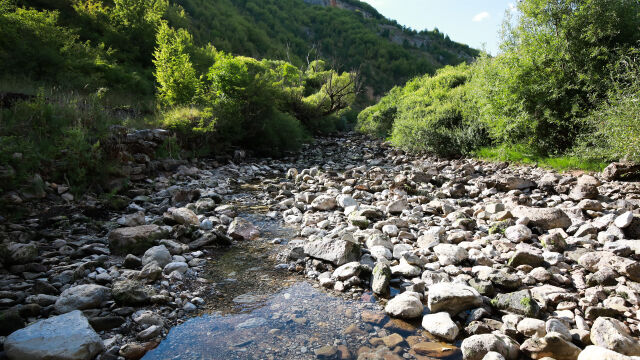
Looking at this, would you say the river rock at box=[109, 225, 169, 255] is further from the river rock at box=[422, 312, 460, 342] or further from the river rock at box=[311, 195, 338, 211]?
the river rock at box=[422, 312, 460, 342]

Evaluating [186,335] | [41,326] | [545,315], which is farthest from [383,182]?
[41,326]

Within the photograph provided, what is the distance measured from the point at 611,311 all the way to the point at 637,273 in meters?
0.82

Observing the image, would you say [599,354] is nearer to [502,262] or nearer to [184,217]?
[502,262]

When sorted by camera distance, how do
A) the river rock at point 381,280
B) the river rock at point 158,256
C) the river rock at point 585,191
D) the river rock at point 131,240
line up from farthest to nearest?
1. the river rock at point 585,191
2. the river rock at point 131,240
3. the river rock at point 158,256
4. the river rock at point 381,280

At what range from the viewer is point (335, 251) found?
4.85 meters

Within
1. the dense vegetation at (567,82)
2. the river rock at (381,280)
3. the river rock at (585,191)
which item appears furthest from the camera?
the dense vegetation at (567,82)

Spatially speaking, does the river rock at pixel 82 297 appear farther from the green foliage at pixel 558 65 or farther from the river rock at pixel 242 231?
the green foliage at pixel 558 65

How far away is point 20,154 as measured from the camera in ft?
20.4

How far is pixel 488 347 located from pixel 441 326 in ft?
1.50

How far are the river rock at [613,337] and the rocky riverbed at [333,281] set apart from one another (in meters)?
0.01

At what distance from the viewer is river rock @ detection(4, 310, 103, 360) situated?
264cm

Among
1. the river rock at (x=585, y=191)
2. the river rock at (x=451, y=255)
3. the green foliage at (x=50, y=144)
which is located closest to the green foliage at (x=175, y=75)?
the green foliage at (x=50, y=144)

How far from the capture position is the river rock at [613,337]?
2727mm

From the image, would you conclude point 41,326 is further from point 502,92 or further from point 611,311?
point 502,92
